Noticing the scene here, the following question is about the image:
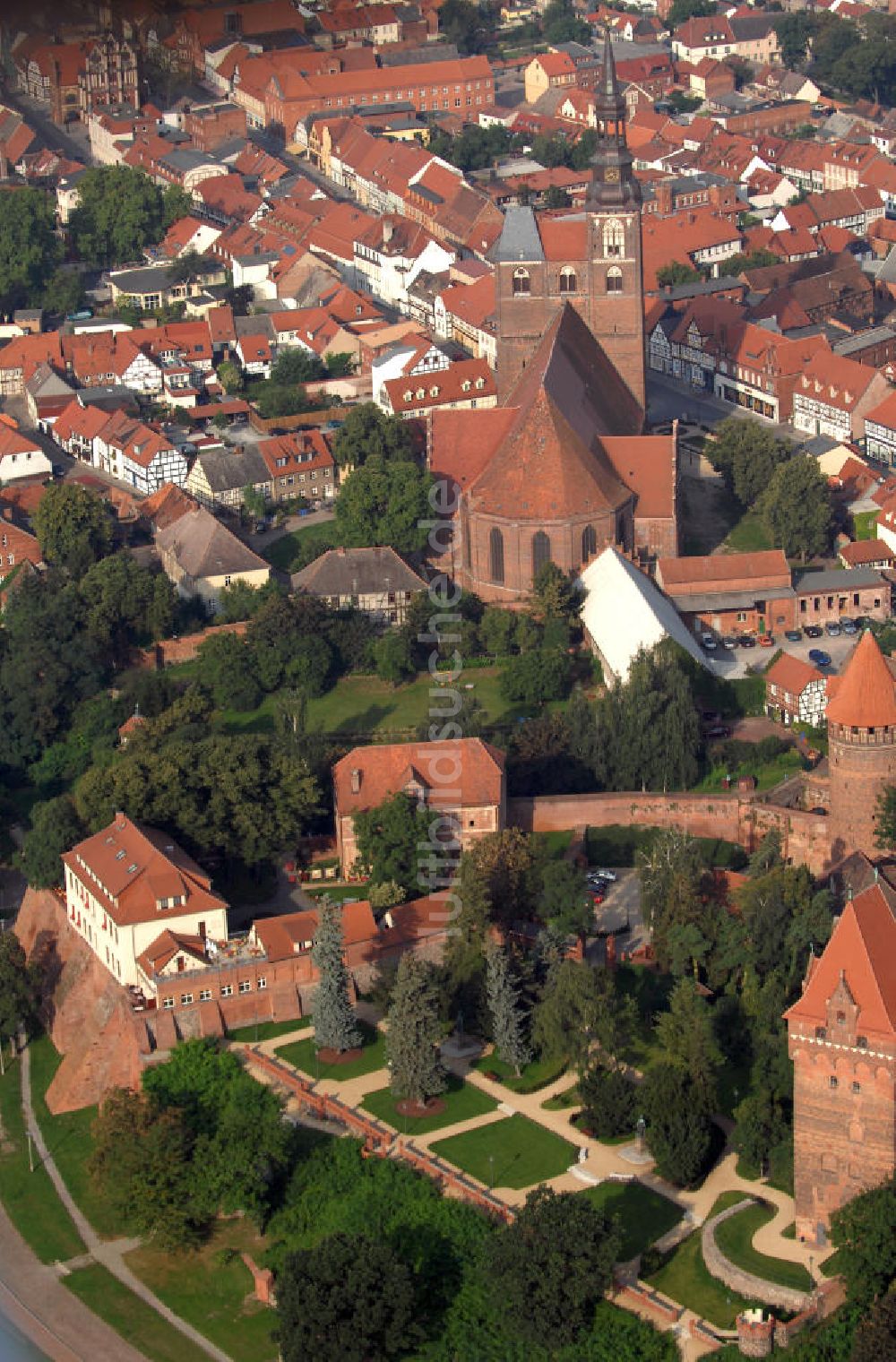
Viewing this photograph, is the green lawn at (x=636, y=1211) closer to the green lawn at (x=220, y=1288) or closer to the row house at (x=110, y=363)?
the green lawn at (x=220, y=1288)

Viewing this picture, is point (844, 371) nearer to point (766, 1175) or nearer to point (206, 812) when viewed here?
point (206, 812)

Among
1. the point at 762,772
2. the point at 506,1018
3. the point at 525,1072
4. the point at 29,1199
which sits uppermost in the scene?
the point at 762,772

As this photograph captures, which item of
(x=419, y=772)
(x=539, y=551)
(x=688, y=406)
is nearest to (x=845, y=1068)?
(x=419, y=772)

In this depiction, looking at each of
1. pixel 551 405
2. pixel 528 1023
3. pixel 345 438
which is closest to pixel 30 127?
pixel 345 438

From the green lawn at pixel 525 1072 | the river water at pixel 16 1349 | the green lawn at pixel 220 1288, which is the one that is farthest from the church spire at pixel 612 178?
the river water at pixel 16 1349

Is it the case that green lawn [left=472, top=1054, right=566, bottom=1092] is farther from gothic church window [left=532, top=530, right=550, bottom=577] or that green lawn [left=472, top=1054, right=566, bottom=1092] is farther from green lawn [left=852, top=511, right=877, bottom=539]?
green lawn [left=852, top=511, right=877, bottom=539]

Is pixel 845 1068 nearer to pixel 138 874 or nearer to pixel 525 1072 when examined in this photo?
pixel 525 1072
